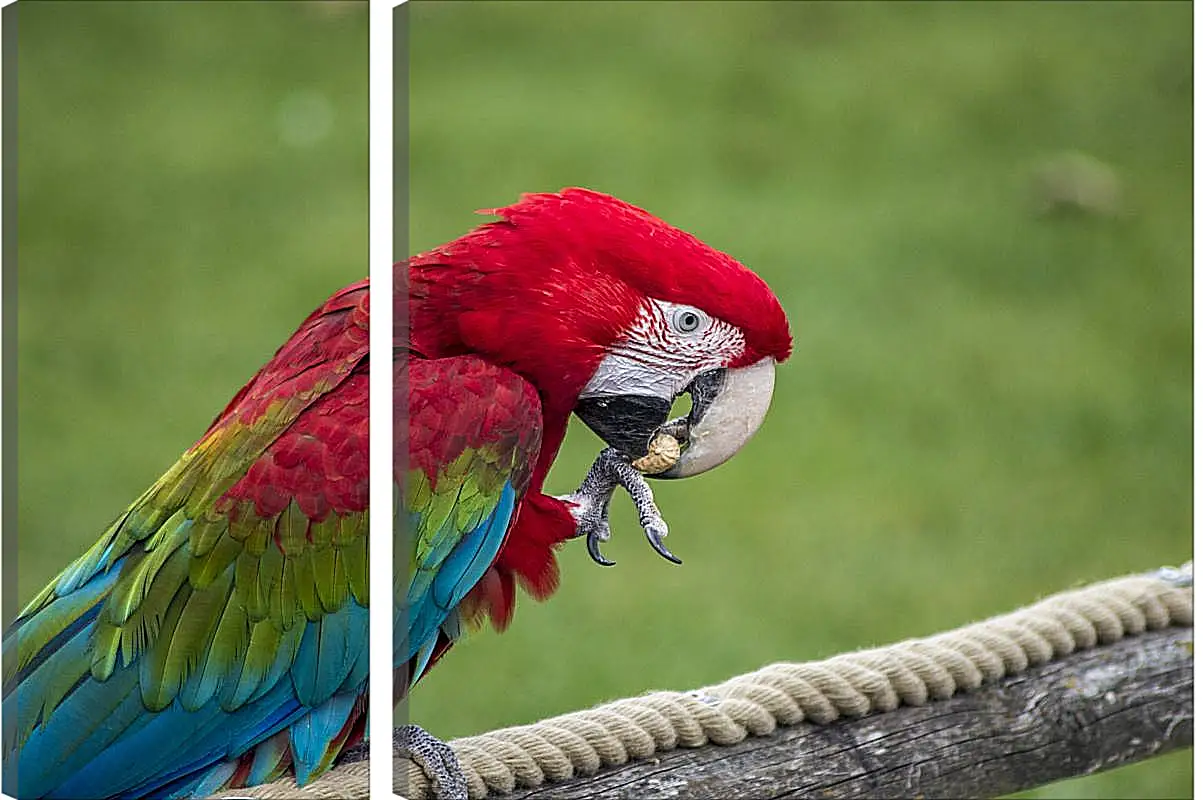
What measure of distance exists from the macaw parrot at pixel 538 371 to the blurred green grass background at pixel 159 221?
21 centimetres

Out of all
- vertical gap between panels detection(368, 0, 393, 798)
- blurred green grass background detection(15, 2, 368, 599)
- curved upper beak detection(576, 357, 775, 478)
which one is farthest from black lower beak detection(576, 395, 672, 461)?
blurred green grass background detection(15, 2, 368, 599)

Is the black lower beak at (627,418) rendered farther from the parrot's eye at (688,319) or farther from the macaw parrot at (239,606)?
the macaw parrot at (239,606)

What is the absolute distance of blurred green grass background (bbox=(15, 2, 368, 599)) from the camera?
1.46 metres

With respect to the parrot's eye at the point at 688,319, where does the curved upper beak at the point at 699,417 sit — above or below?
below

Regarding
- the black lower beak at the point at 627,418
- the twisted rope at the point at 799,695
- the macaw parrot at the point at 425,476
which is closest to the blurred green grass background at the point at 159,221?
the macaw parrot at the point at 425,476

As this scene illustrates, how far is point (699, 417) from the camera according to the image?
1248 mm

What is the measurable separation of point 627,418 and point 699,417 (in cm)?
7

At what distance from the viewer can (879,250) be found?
4.74ft

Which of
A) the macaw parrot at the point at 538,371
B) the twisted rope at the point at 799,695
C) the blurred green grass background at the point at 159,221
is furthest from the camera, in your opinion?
the blurred green grass background at the point at 159,221

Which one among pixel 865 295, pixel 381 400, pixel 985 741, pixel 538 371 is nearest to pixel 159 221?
pixel 381 400

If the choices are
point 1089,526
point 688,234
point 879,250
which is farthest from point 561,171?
point 1089,526

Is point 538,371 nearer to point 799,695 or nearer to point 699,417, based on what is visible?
point 699,417

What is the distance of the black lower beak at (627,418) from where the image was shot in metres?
1.26

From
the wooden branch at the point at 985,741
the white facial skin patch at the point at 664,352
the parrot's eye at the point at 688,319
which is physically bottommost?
the wooden branch at the point at 985,741
